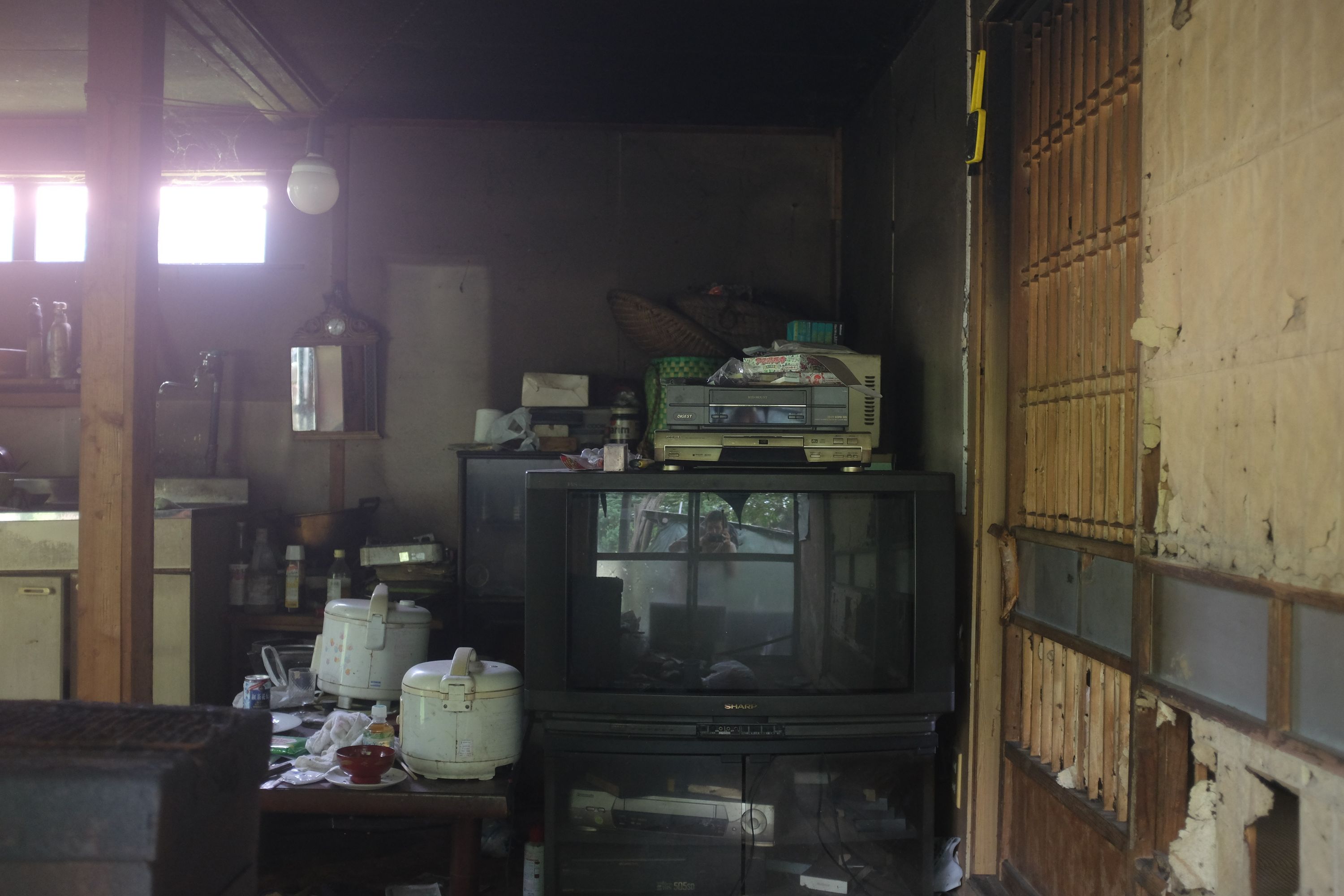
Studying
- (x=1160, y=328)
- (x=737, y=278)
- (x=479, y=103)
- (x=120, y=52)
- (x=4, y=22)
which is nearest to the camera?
(x=1160, y=328)

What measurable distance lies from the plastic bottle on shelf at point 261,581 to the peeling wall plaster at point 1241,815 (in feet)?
10.4

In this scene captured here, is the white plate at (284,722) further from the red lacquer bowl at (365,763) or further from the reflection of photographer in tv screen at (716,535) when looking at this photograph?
the reflection of photographer in tv screen at (716,535)

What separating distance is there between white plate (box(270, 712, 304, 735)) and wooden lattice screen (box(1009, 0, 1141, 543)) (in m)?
2.04

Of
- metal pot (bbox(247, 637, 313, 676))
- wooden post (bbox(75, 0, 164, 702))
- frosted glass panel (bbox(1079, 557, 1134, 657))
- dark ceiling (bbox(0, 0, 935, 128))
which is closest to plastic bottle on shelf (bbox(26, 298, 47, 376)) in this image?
dark ceiling (bbox(0, 0, 935, 128))

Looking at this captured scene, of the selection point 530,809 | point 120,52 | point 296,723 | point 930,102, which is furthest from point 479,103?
point 530,809

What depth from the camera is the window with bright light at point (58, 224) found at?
4070 mm

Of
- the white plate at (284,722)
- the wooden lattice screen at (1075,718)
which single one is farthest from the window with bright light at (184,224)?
the wooden lattice screen at (1075,718)

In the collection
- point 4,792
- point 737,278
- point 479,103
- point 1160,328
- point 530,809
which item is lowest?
point 530,809

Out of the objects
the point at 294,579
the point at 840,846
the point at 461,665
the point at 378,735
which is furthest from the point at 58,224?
the point at 840,846

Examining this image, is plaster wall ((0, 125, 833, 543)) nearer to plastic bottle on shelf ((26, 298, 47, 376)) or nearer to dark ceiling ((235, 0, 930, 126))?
dark ceiling ((235, 0, 930, 126))

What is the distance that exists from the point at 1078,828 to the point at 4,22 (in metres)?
4.01

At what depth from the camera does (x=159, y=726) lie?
3.02 ft

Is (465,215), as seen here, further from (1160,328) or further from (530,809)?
(1160,328)

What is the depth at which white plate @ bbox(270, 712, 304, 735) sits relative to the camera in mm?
2546
